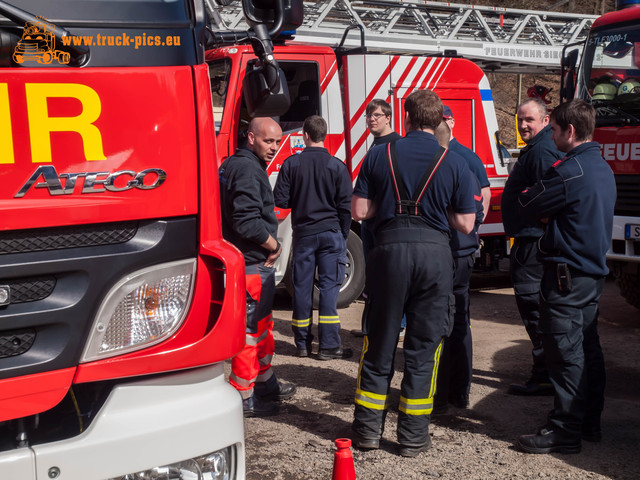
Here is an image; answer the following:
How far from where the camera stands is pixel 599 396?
14.0 feet

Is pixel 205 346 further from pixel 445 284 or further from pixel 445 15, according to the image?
pixel 445 15

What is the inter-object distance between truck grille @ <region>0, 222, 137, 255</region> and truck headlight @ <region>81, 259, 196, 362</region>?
125 mm

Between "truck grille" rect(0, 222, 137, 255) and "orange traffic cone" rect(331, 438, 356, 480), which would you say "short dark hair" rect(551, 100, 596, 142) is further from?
"truck grille" rect(0, 222, 137, 255)

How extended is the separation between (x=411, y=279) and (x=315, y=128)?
2441mm

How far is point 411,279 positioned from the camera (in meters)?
4.02

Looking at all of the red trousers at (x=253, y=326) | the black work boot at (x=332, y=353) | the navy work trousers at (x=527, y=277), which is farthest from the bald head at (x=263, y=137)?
the black work boot at (x=332, y=353)

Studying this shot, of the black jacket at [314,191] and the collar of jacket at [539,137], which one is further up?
the collar of jacket at [539,137]

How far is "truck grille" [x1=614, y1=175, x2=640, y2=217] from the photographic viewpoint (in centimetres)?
668

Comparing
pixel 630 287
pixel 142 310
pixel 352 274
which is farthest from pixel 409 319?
pixel 630 287

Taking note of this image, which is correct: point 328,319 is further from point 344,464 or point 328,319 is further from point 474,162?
point 344,464

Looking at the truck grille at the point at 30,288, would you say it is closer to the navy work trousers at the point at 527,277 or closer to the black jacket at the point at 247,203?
the black jacket at the point at 247,203

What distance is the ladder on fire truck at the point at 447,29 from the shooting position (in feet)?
29.1

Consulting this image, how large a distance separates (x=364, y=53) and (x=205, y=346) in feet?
20.5

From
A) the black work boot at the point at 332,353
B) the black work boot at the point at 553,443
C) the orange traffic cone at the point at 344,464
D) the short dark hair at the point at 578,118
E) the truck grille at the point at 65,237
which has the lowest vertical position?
the black work boot at the point at 332,353
